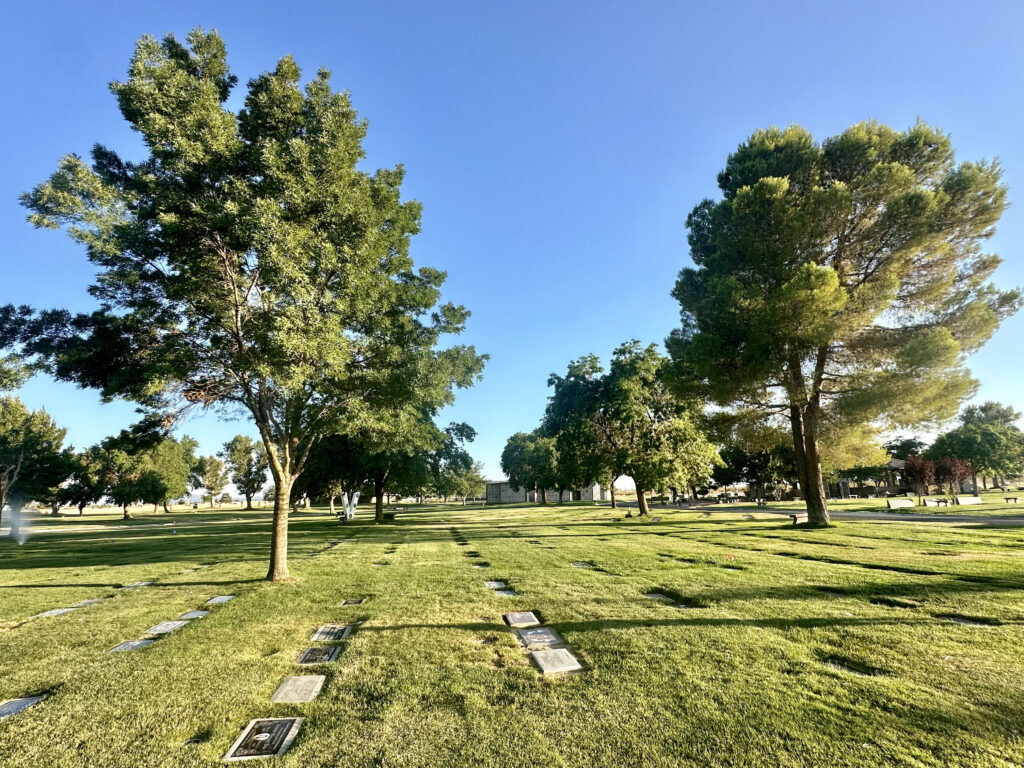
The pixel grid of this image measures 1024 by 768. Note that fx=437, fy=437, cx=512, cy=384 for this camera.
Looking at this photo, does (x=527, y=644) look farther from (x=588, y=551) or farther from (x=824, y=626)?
(x=588, y=551)

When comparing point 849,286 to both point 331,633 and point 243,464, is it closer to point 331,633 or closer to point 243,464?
point 331,633

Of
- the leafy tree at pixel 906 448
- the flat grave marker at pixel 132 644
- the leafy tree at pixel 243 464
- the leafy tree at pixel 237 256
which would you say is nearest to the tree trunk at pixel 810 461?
the leafy tree at pixel 237 256

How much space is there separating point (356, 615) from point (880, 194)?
20.4 meters

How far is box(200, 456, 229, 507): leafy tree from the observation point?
78.7 m

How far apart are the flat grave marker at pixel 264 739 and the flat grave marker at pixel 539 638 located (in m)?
2.08

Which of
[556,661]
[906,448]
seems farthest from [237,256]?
[906,448]

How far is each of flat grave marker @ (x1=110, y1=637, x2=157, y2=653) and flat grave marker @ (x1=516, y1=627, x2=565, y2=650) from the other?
3.97 metres

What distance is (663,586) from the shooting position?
6.48m

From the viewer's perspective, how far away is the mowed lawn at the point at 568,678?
8.24ft

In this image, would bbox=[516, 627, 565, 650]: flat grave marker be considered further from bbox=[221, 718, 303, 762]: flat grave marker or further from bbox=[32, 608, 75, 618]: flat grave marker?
bbox=[32, 608, 75, 618]: flat grave marker

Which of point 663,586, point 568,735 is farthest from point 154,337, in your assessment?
point 663,586

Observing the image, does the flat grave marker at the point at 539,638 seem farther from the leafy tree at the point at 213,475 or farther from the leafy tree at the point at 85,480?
the leafy tree at the point at 213,475

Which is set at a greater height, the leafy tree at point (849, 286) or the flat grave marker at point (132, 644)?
the leafy tree at point (849, 286)

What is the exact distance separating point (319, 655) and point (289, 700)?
958 mm
